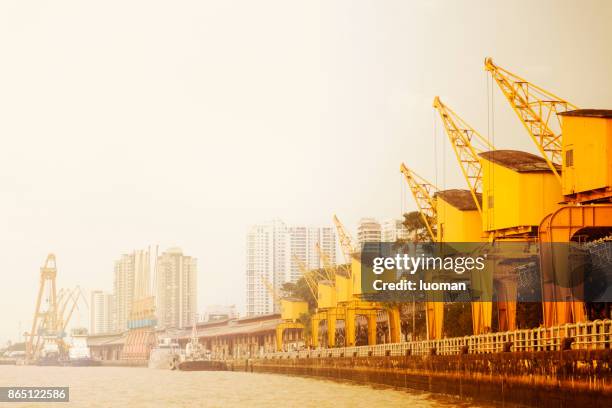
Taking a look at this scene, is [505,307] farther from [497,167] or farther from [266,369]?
[266,369]

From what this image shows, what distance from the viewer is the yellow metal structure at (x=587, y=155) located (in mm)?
41688

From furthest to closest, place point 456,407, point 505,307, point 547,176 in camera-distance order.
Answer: point 505,307
point 547,176
point 456,407

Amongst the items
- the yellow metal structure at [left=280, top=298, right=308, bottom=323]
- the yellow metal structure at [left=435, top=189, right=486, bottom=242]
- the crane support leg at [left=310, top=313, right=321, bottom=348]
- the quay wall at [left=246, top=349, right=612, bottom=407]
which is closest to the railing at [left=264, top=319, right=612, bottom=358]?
the quay wall at [left=246, top=349, right=612, bottom=407]

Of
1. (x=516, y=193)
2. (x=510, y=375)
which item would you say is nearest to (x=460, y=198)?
(x=516, y=193)

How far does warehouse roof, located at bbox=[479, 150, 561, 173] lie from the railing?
8.80 meters

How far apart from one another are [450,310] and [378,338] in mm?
54723

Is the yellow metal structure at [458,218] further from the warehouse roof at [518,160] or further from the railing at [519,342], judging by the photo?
the warehouse roof at [518,160]

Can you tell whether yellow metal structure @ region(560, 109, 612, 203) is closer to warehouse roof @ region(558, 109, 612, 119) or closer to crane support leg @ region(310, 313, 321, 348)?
warehouse roof @ region(558, 109, 612, 119)

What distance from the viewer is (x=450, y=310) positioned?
300 ft

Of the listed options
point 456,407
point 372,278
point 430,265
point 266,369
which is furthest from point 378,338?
point 456,407

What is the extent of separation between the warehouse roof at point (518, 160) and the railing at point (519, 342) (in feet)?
28.9

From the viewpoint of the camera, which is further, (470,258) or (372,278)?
(372,278)

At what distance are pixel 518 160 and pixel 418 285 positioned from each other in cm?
2468

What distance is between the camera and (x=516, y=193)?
52438 millimetres
